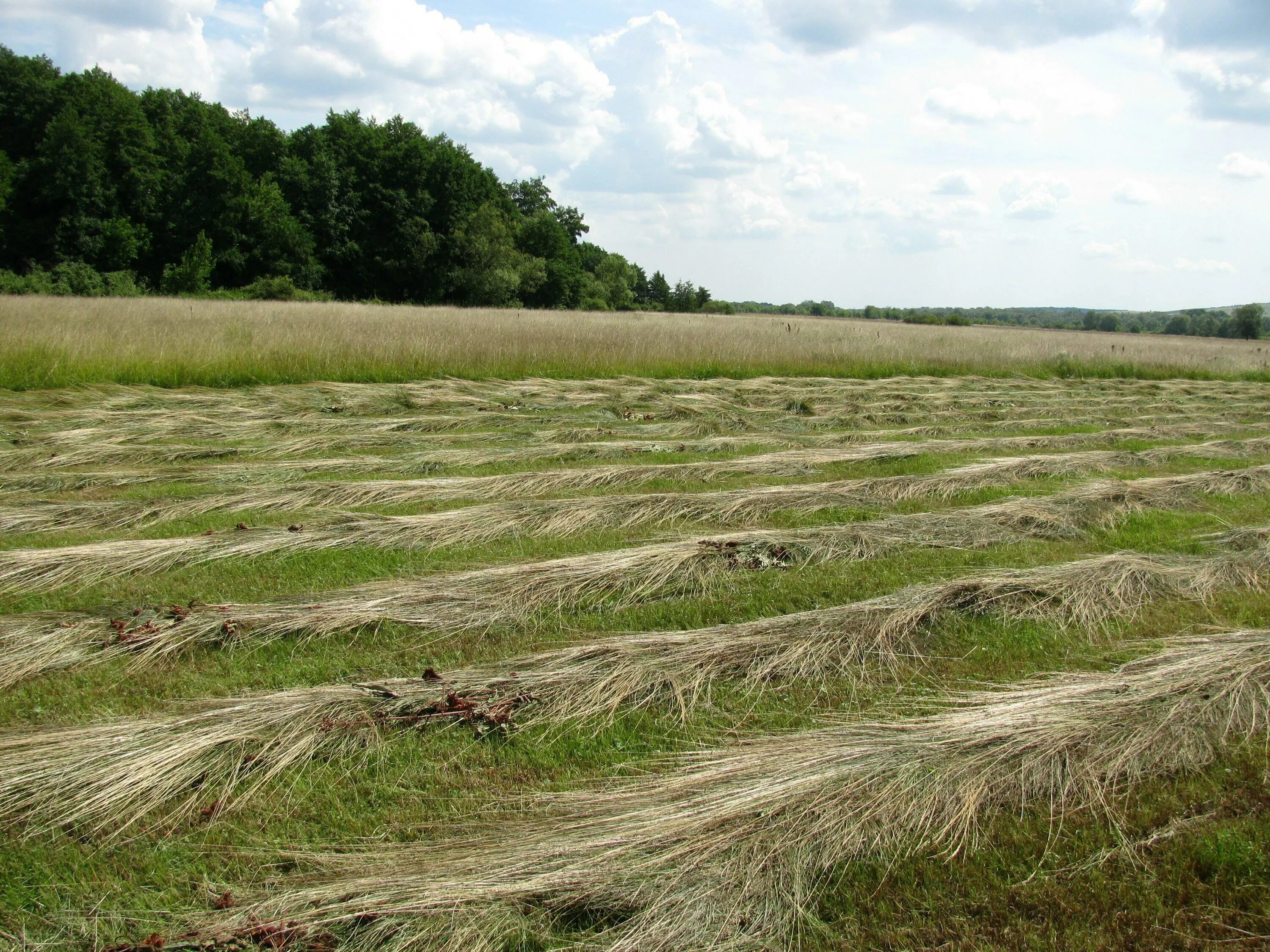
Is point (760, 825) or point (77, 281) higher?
point (77, 281)

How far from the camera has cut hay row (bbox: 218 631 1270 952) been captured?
→ 180cm

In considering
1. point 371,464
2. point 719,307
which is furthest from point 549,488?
point 719,307

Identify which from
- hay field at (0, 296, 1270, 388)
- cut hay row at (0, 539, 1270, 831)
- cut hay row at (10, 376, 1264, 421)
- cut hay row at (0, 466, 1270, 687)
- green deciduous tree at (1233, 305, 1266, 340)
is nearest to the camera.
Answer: cut hay row at (0, 539, 1270, 831)

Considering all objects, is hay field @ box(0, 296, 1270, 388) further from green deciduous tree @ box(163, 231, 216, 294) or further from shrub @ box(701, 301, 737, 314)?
shrub @ box(701, 301, 737, 314)

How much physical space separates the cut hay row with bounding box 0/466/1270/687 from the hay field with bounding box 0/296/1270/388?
7.61m

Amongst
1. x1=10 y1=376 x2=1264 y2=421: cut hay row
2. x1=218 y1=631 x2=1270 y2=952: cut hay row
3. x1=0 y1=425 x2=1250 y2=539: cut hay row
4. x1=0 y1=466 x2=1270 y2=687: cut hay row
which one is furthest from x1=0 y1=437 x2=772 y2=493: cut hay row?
x1=218 y1=631 x2=1270 y2=952: cut hay row

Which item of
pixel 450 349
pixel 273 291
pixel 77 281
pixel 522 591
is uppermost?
pixel 273 291

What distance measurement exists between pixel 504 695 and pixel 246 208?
138ft

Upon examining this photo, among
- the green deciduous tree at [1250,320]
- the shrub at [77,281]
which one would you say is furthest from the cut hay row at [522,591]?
the green deciduous tree at [1250,320]

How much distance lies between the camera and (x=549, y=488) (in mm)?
5879

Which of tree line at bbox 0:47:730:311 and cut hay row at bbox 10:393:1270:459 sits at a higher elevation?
tree line at bbox 0:47:730:311

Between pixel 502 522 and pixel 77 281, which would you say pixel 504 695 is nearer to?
pixel 502 522

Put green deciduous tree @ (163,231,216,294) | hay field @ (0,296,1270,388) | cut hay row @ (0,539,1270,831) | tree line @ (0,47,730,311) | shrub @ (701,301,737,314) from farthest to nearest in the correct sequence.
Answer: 1. shrub @ (701,301,737,314)
2. tree line @ (0,47,730,311)
3. green deciduous tree @ (163,231,216,294)
4. hay field @ (0,296,1270,388)
5. cut hay row @ (0,539,1270,831)

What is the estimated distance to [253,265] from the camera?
38.9m
